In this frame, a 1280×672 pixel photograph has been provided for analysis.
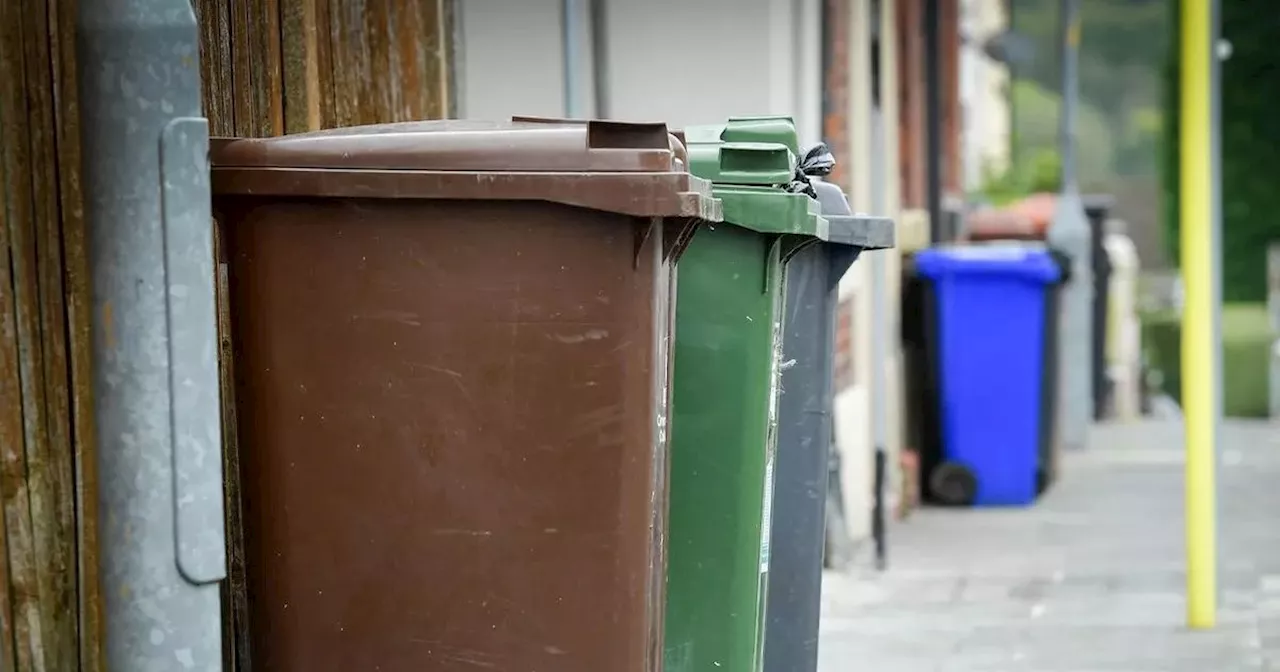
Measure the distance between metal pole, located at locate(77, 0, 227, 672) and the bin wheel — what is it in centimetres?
836

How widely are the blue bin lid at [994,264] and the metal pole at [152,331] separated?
320 inches

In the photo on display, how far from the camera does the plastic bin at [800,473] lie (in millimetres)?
4113

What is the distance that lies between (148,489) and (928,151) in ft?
36.3

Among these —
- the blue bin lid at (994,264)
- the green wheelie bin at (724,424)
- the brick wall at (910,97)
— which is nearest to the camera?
the green wheelie bin at (724,424)

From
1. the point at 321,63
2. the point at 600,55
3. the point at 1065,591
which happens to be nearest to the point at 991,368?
the point at 1065,591

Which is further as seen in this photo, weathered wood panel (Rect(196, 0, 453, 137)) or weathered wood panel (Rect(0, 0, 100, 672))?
weathered wood panel (Rect(196, 0, 453, 137))

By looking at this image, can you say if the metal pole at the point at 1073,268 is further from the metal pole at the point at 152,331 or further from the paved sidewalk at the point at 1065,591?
the metal pole at the point at 152,331

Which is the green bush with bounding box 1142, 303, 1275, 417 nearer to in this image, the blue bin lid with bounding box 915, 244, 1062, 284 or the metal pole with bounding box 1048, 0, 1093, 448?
the metal pole with bounding box 1048, 0, 1093, 448

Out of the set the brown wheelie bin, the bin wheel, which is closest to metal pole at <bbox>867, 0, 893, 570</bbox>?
the bin wheel

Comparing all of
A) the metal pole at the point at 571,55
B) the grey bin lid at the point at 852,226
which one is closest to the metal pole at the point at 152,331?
the grey bin lid at the point at 852,226

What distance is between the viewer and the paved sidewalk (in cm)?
657

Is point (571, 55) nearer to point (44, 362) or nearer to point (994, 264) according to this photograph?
point (44, 362)

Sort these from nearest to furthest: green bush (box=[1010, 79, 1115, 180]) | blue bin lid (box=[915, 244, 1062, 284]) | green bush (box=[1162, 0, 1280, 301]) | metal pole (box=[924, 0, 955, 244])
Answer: blue bin lid (box=[915, 244, 1062, 284]) < metal pole (box=[924, 0, 955, 244]) < green bush (box=[1162, 0, 1280, 301]) < green bush (box=[1010, 79, 1115, 180])

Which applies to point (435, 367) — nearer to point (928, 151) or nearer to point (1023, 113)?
point (928, 151)
